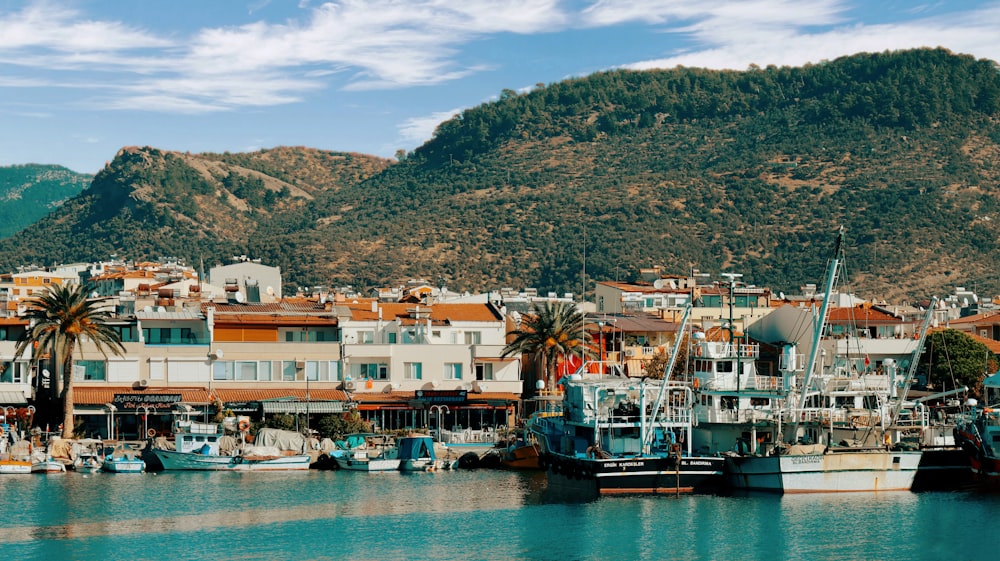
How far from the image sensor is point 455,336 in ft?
326

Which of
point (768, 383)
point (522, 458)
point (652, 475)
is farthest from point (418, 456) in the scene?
point (768, 383)

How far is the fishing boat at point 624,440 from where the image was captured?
221 feet

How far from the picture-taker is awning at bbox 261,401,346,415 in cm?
8712

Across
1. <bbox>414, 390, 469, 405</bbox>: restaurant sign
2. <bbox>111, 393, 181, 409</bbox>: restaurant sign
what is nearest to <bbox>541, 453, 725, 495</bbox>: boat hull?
<bbox>414, 390, 469, 405</bbox>: restaurant sign

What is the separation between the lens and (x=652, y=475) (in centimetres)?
6750

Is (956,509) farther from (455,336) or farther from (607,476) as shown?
(455,336)

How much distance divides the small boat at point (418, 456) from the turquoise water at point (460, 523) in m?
6.51

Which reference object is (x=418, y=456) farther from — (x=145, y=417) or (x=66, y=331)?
(x=66, y=331)

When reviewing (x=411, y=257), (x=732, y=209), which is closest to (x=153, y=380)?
(x=411, y=257)

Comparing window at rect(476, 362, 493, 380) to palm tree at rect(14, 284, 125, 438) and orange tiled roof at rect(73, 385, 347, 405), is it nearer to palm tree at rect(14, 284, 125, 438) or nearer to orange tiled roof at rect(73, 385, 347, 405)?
orange tiled roof at rect(73, 385, 347, 405)

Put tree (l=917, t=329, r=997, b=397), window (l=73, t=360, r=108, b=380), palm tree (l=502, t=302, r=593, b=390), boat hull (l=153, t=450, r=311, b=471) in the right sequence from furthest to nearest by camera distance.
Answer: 1. tree (l=917, t=329, r=997, b=397)
2. palm tree (l=502, t=302, r=593, b=390)
3. window (l=73, t=360, r=108, b=380)
4. boat hull (l=153, t=450, r=311, b=471)

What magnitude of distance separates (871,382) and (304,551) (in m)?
34.5

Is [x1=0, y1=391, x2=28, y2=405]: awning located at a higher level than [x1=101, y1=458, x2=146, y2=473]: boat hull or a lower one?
higher

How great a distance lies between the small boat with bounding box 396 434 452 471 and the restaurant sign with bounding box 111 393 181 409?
46.5ft
